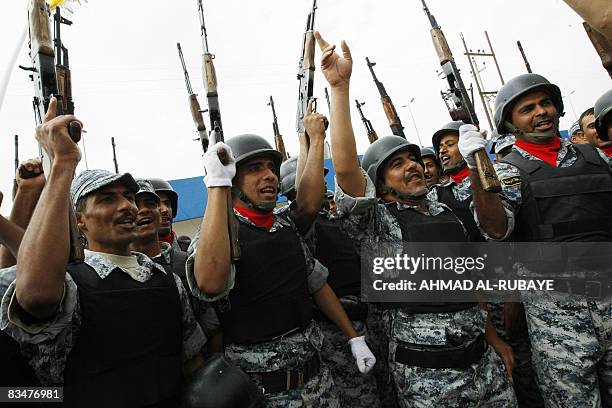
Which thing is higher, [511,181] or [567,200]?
[511,181]

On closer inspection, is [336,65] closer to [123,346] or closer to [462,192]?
[462,192]

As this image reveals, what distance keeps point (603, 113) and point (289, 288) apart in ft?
10.2

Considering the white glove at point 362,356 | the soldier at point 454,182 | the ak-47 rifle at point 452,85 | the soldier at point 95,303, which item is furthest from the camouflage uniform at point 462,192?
the soldier at point 95,303

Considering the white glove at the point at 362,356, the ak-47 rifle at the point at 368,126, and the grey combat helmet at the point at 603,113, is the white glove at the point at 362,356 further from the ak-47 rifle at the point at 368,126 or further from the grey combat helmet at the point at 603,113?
the ak-47 rifle at the point at 368,126

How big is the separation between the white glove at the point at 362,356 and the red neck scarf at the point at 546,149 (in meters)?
2.03

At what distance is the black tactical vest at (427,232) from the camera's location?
2605 millimetres

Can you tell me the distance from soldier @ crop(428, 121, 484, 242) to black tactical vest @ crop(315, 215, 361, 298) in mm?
1058

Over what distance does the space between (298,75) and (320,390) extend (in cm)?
293

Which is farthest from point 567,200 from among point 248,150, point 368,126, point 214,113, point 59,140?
→ point 368,126

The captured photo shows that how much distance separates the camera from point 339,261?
3.64 m

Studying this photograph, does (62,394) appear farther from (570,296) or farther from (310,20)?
(310,20)

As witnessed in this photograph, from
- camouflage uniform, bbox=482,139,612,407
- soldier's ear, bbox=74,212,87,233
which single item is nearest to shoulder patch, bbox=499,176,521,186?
camouflage uniform, bbox=482,139,612,407

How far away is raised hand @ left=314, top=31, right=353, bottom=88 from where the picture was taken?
8.94 ft

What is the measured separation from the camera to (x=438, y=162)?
5215 mm
